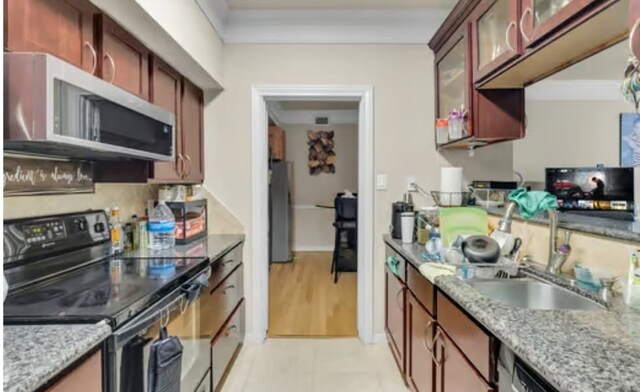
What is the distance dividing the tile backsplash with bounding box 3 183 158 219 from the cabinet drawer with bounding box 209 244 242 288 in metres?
0.63

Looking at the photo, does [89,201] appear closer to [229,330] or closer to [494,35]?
[229,330]

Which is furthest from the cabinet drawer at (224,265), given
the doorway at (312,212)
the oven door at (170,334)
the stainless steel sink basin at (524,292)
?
the stainless steel sink basin at (524,292)

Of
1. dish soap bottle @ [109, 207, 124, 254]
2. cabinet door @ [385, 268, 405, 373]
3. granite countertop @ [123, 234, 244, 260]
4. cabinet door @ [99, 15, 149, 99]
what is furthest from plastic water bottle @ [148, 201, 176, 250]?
cabinet door @ [385, 268, 405, 373]

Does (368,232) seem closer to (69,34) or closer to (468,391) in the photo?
(468,391)

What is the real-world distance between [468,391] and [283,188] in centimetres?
470

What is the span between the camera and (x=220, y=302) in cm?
228

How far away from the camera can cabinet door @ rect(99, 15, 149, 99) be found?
5.53 ft

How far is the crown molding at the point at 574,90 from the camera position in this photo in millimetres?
1832

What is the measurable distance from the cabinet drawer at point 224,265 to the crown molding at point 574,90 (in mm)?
1968

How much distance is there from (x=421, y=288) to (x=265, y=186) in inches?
59.3

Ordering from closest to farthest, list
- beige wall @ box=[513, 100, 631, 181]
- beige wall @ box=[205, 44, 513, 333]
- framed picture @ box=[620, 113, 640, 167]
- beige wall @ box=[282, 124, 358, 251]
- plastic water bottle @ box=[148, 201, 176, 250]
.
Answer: framed picture @ box=[620, 113, 640, 167], beige wall @ box=[513, 100, 631, 181], plastic water bottle @ box=[148, 201, 176, 250], beige wall @ box=[205, 44, 513, 333], beige wall @ box=[282, 124, 358, 251]

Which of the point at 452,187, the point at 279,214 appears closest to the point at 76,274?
the point at 452,187

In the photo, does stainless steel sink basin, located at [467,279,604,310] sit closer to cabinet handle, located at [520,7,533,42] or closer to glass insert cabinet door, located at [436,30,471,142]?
cabinet handle, located at [520,7,533,42]

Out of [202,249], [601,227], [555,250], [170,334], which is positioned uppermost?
[601,227]
